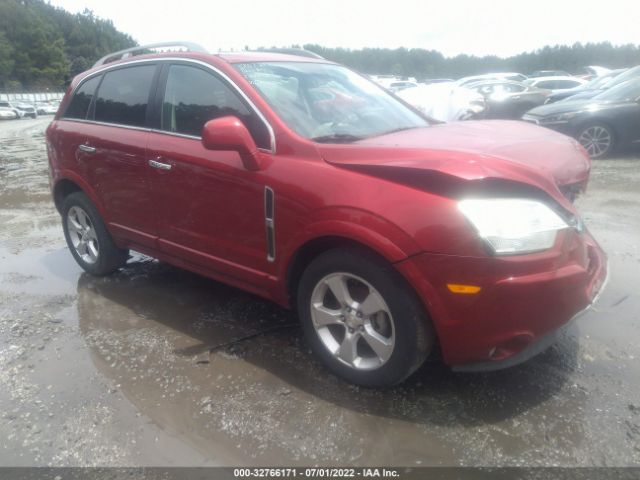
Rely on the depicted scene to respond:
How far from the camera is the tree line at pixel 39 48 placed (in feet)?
268

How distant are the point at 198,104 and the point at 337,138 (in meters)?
1.03

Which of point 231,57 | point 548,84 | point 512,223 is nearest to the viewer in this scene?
point 512,223

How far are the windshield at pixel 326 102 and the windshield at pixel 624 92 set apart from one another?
7.07 meters

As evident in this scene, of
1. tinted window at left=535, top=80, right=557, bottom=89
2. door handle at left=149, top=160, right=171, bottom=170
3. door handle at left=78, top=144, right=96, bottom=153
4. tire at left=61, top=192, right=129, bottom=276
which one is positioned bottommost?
tire at left=61, top=192, right=129, bottom=276

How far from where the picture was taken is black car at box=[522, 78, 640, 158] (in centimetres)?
886

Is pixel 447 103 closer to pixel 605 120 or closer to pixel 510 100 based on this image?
pixel 605 120

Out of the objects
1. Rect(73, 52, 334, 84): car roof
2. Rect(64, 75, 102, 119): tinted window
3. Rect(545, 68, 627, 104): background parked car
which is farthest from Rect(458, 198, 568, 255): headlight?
Rect(545, 68, 627, 104): background parked car

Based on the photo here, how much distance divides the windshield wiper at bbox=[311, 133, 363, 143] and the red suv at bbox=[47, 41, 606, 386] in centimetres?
2

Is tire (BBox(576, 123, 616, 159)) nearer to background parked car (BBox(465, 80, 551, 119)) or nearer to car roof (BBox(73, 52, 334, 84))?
background parked car (BBox(465, 80, 551, 119))

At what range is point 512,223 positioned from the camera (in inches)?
89.0

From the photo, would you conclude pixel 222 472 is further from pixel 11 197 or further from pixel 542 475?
pixel 11 197

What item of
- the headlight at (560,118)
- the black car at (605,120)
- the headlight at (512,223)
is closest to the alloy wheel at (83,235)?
the headlight at (512,223)

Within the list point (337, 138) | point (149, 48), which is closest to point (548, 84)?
point (149, 48)

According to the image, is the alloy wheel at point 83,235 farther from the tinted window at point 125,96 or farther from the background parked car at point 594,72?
the background parked car at point 594,72
